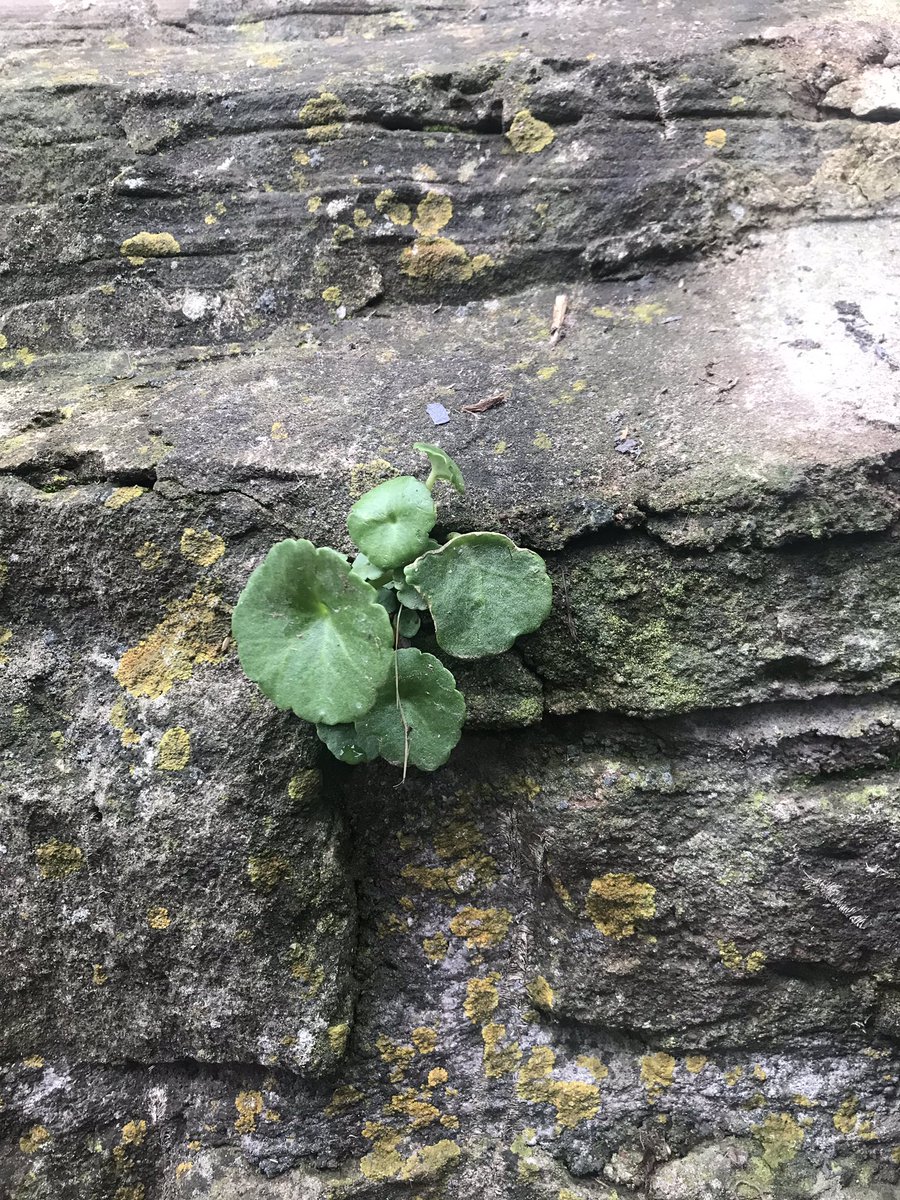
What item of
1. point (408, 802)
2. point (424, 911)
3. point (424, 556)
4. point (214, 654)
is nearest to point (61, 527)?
point (214, 654)

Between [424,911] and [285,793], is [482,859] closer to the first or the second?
[424,911]

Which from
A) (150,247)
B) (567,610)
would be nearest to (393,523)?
(567,610)

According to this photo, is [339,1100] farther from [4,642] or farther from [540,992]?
[4,642]

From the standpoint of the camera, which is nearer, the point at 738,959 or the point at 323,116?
the point at 738,959

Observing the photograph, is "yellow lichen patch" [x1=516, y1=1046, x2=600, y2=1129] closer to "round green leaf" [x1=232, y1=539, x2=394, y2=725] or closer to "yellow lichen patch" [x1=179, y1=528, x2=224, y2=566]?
"round green leaf" [x1=232, y1=539, x2=394, y2=725]

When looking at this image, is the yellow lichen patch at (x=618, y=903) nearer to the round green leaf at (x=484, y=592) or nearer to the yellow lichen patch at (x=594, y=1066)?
the yellow lichen patch at (x=594, y=1066)

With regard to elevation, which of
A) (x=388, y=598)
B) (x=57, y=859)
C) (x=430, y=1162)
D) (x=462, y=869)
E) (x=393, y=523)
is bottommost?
(x=430, y=1162)

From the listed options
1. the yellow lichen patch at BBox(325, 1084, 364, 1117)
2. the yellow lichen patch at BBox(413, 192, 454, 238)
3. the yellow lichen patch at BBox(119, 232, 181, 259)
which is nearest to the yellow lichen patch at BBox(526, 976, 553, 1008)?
the yellow lichen patch at BBox(325, 1084, 364, 1117)
